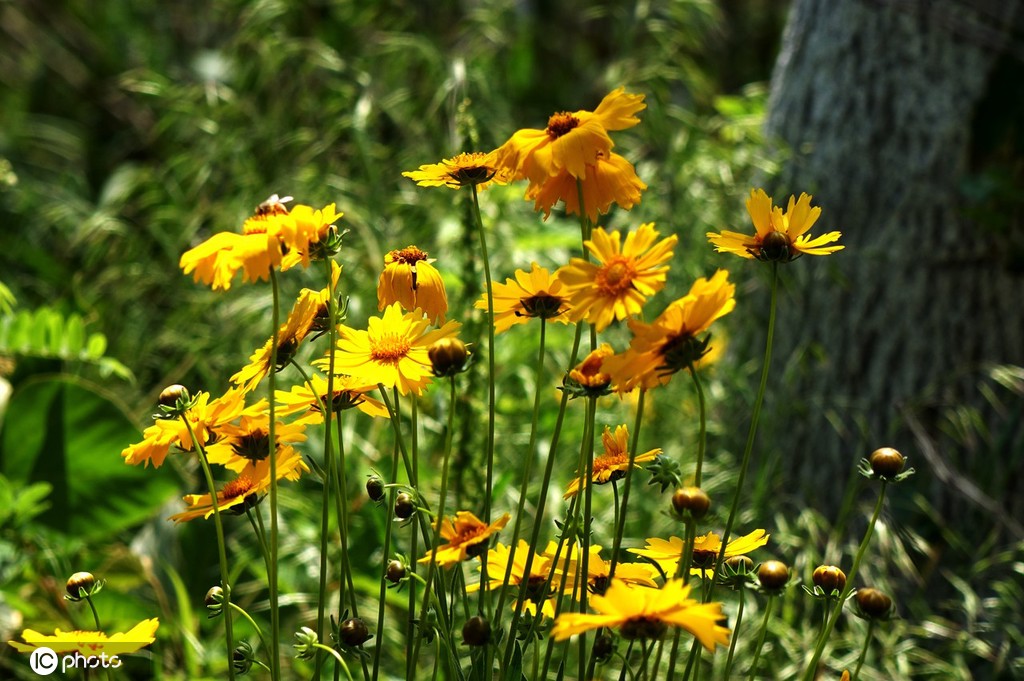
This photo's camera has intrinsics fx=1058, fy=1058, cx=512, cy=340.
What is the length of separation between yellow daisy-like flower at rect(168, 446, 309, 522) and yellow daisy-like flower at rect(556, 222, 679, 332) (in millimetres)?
209

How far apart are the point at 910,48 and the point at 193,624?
1.40 m

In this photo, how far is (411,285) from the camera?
0.66 metres

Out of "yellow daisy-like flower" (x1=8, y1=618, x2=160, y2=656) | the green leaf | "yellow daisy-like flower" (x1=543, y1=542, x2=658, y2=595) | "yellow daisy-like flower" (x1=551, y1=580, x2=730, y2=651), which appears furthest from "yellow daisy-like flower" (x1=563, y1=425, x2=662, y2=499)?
the green leaf

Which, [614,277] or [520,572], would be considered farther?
[520,572]

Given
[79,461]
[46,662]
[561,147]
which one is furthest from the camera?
[79,461]

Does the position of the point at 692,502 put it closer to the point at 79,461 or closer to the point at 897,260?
the point at 79,461

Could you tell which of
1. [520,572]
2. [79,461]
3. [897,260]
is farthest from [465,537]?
[897,260]

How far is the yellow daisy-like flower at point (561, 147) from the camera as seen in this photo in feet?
1.98

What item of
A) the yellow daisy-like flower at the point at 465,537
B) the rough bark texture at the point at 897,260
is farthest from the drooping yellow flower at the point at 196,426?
the rough bark texture at the point at 897,260

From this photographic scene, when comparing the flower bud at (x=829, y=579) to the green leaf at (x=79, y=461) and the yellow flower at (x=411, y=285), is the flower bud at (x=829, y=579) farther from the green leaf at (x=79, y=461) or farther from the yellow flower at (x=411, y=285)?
the green leaf at (x=79, y=461)

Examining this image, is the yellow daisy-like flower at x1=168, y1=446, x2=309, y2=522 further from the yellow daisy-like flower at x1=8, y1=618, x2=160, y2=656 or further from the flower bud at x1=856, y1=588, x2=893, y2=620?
the flower bud at x1=856, y1=588, x2=893, y2=620

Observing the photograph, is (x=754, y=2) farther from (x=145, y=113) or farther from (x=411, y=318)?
(x=411, y=318)

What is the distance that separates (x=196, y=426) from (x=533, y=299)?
0.71 ft

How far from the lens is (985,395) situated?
5.38 feet
